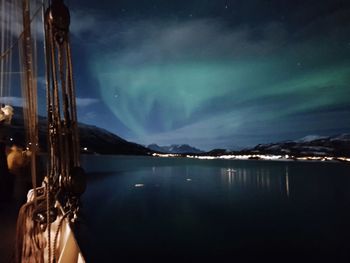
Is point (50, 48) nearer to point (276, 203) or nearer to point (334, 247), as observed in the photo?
point (334, 247)

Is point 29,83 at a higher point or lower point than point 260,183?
higher

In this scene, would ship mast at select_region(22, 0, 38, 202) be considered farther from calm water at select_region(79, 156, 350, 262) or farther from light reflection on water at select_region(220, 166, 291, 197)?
light reflection on water at select_region(220, 166, 291, 197)

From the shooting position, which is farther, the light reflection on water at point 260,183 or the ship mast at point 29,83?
the light reflection on water at point 260,183

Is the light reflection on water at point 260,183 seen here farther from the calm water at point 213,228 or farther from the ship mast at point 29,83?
the ship mast at point 29,83

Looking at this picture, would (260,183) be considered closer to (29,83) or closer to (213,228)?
(213,228)

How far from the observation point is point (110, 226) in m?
25.3

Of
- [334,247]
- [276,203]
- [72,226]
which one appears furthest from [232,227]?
[72,226]

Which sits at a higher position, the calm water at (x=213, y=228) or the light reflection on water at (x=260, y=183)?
the calm water at (x=213, y=228)

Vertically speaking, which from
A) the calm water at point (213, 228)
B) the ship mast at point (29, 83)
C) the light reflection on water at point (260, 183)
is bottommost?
the light reflection on water at point (260, 183)

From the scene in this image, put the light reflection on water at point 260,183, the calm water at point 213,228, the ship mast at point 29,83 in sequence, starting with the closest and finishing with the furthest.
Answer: the ship mast at point 29,83
the calm water at point 213,228
the light reflection on water at point 260,183

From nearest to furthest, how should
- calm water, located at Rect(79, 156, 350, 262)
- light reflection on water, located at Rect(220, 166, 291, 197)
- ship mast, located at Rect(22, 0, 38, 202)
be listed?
ship mast, located at Rect(22, 0, 38, 202)
calm water, located at Rect(79, 156, 350, 262)
light reflection on water, located at Rect(220, 166, 291, 197)

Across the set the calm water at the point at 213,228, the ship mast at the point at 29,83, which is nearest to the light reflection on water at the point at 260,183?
the calm water at the point at 213,228

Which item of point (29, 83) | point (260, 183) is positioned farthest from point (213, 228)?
point (260, 183)

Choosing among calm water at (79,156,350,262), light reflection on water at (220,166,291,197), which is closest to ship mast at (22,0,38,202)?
calm water at (79,156,350,262)
